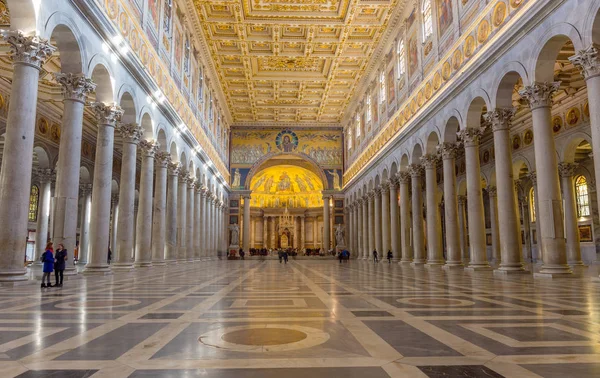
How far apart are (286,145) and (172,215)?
23.7m

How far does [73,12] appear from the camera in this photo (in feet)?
41.0

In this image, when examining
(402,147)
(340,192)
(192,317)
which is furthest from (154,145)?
(340,192)

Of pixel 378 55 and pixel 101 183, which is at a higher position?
pixel 378 55

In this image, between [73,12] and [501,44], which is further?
[501,44]

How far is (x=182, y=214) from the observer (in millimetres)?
27328

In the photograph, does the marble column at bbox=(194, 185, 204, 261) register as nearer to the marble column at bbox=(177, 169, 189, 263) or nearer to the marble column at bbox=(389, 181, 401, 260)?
the marble column at bbox=(177, 169, 189, 263)

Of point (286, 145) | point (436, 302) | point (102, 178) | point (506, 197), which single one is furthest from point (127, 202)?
point (286, 145)

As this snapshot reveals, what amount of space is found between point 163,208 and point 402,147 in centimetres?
1362

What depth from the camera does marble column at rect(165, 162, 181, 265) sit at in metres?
25.0

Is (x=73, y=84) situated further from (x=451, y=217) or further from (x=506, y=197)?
(x=451, y=217)

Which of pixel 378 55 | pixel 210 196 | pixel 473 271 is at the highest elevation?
pixel 378 55

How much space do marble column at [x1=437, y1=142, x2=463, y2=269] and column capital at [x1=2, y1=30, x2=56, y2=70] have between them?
15276mm

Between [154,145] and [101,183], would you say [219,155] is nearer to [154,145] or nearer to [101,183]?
[154,145]

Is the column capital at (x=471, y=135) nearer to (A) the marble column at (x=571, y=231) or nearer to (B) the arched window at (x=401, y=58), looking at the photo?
(A) the marble column at (x=571, y=231)
